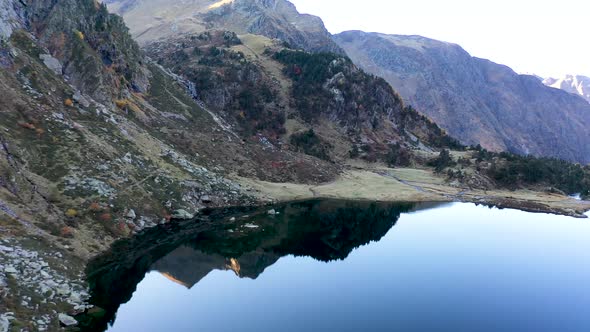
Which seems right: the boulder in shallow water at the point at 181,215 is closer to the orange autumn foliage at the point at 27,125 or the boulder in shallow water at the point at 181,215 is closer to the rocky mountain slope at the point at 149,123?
the rocky mountain slope at the point at 149,123

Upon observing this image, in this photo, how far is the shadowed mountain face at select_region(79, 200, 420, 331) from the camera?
48594 mm

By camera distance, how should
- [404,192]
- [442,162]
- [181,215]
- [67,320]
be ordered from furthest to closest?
[442,162] → [404,192] → [181,215] → [67,320]

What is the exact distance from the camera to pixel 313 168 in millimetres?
118375

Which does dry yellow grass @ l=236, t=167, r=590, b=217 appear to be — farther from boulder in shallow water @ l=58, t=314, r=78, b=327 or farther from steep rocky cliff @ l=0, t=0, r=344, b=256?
boulder in shallow water @ l=58, t=314, r=78, b=327

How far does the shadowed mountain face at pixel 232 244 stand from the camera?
48.6 meters

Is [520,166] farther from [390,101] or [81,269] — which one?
[81,269]

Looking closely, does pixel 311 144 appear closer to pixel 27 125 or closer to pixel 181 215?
pixel 181 215

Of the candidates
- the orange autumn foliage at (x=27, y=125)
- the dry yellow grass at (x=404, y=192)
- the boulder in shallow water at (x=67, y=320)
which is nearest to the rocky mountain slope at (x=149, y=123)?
the orange autumn foliage at (x=27, y=125)

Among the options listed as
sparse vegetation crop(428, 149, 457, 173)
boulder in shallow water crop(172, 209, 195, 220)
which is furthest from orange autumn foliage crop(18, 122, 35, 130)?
sparse vegetation crop(428, 149, 457, 173)

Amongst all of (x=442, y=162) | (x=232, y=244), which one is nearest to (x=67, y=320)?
(x=232, y=244)

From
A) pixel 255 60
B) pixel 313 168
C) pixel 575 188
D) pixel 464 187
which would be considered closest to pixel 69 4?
pixel 313 168

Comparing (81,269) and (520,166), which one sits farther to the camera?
(520,166)

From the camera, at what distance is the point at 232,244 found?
221ft

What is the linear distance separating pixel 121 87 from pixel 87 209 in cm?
4988
